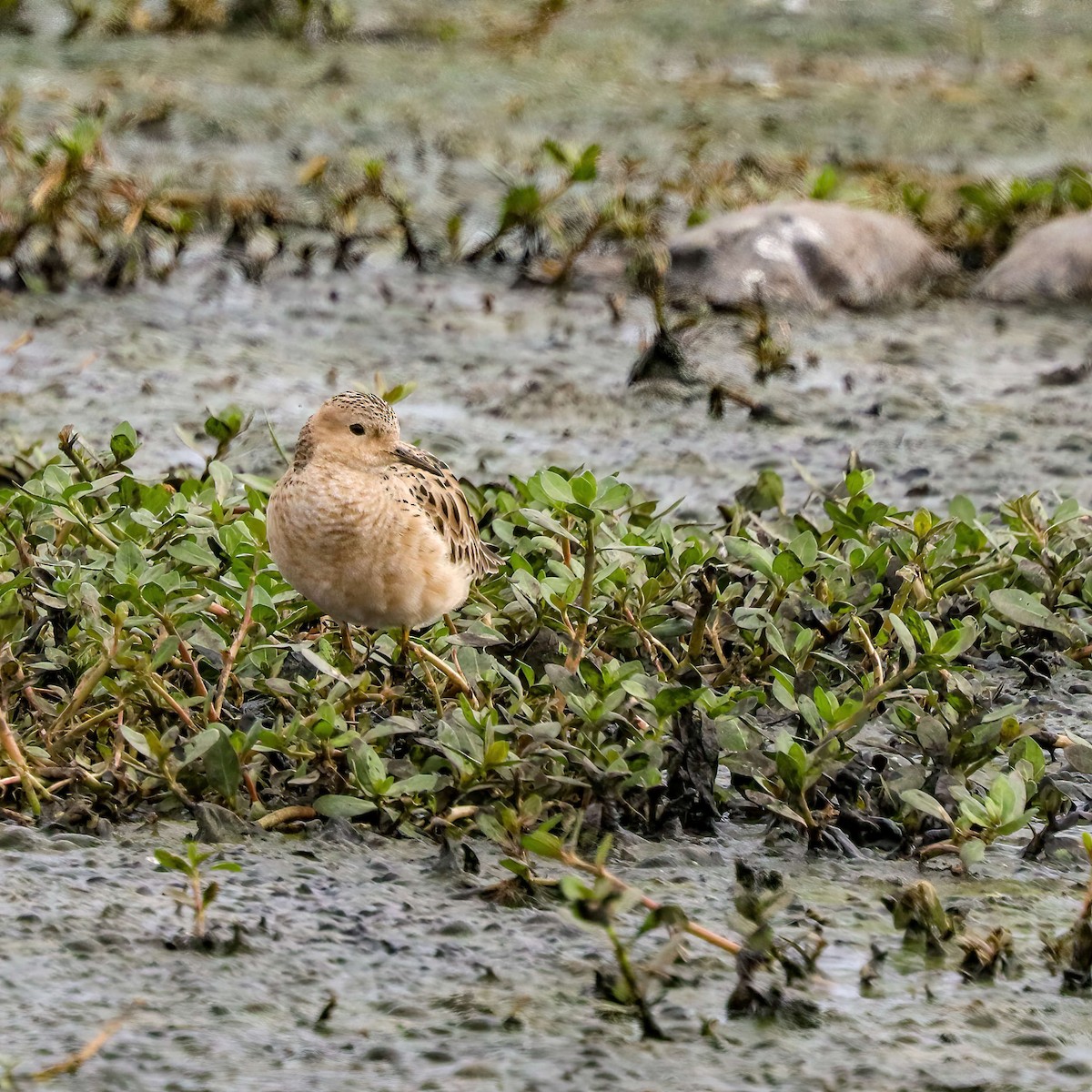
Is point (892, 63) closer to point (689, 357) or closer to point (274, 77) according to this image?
point (274, 77)

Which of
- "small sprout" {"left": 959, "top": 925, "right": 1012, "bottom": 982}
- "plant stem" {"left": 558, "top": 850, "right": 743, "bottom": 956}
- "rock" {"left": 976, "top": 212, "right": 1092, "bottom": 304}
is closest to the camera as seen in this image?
"plant stem" {"left": 558, "top": 850, "right": 743, "bottom": 956}

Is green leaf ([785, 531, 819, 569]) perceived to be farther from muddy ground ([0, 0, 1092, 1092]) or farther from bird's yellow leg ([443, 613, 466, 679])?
bird's yellow leg ([443, 613, 466, 679])

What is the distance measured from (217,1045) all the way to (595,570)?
1841mm

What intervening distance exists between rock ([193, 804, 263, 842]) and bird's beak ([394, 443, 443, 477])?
1.09 metres

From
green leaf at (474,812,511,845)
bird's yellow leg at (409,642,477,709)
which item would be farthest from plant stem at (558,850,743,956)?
bird's yellow leg at (409,642,477,709)

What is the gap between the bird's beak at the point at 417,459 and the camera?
4.82 metres

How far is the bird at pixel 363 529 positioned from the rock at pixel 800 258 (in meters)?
4.82

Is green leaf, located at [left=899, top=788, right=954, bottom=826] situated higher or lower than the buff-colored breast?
lower

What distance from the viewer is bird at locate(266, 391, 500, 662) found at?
439 centimetres

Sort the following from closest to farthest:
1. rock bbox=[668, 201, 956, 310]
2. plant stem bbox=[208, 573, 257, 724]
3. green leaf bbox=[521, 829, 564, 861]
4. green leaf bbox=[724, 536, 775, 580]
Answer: green leaf bbox=[521, 829, 564, 861] < plant stem bbox=[208, 573, 257, 724] < green leaf bbox=[724, 536, 775, 580] < rock bbox=[668, 201, 956, 310]

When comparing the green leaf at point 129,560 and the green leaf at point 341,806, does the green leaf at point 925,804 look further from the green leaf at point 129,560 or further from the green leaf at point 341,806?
the green leaf at point 129,560

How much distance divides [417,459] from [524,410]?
10.3 ft

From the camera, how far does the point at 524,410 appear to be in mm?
8000

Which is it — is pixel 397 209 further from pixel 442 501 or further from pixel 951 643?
pixel 951 643
